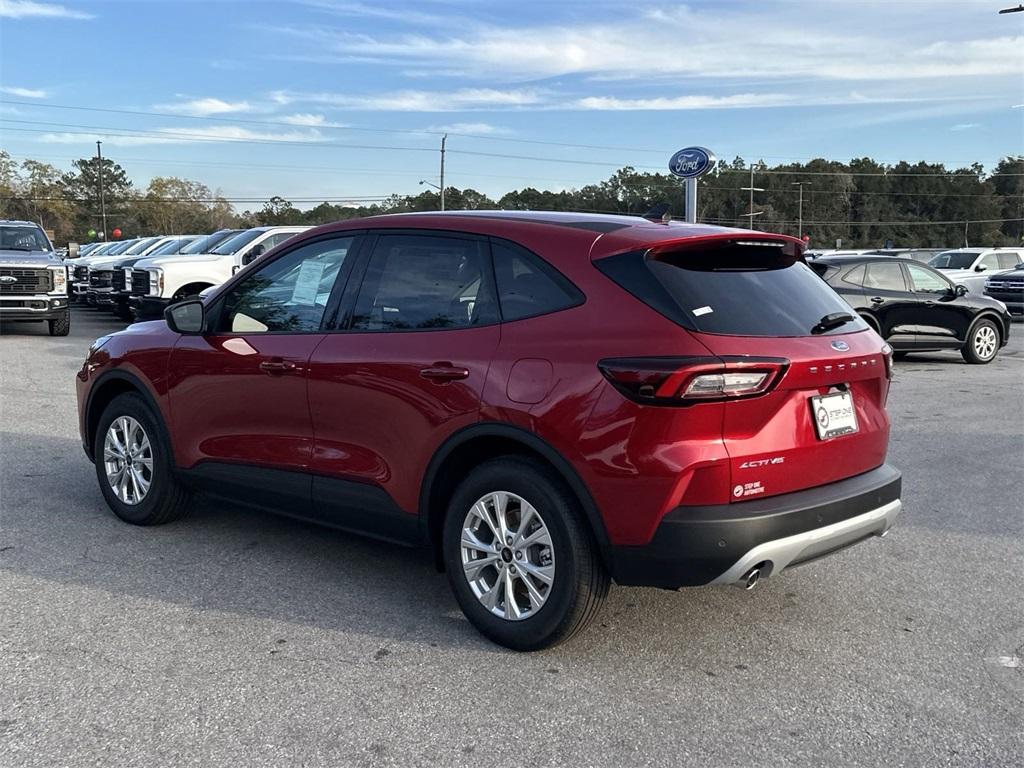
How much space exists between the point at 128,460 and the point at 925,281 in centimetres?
1237

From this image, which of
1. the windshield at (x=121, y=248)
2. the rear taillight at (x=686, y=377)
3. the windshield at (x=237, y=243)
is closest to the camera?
the rear taillight at (x=686, y=377)

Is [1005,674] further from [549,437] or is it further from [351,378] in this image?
[351,378]

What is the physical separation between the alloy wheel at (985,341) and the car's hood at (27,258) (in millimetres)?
15178

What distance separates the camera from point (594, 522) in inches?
141

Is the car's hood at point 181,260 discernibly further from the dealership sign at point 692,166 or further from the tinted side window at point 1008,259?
the tinted side window at point 1008,259

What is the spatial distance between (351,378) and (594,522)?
140 cm

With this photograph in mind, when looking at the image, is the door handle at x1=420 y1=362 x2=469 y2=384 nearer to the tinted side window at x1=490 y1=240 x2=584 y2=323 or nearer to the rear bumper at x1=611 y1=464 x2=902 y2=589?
the tinted side window at x1=490 y1=240 x2=584 y2=323

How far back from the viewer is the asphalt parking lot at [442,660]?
10.3ft

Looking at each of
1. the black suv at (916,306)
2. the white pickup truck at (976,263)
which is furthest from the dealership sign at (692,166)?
the white pickup truck at (976,263)

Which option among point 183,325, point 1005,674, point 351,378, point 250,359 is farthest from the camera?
point 183,325

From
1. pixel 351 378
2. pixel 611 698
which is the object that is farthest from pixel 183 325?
pixel 611 698

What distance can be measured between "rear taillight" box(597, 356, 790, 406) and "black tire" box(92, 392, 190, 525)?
3.00 metres

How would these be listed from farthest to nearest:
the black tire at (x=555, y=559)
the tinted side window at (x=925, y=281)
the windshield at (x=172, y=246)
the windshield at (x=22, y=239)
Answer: the windshield at (x=172, y=246) → the windshield at (x=22, y=239) → the tinted side window at (x=925, y=281) → the black tire at (x=555, y=559)

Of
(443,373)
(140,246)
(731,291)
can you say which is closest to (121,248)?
(140,246)
